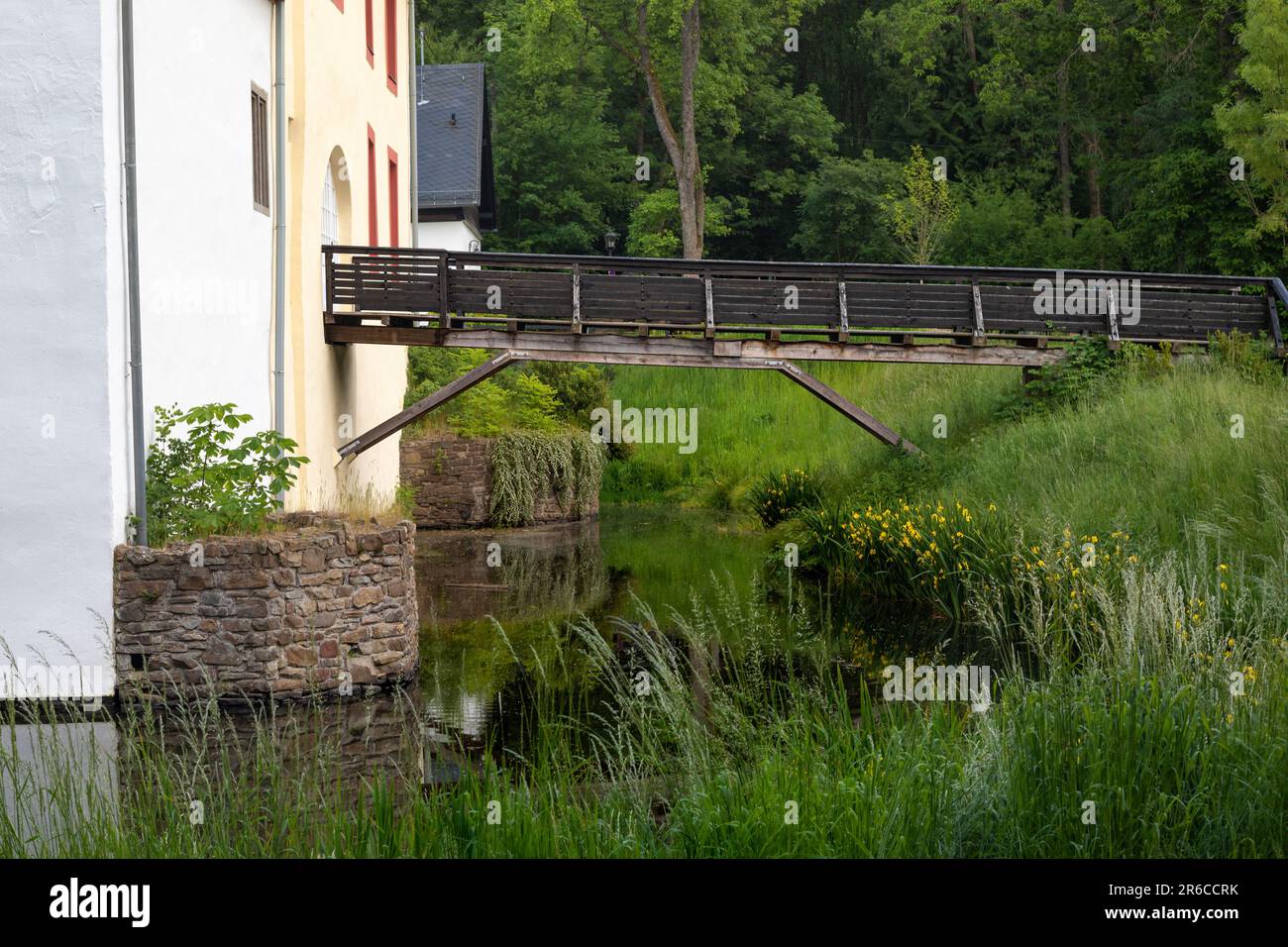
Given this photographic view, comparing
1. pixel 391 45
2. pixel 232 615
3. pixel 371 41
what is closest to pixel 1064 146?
pixel 391 45

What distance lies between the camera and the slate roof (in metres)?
33.3

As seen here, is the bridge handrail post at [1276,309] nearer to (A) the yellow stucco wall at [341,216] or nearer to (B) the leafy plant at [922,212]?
(A) the yellow stucco wall at [341,216]

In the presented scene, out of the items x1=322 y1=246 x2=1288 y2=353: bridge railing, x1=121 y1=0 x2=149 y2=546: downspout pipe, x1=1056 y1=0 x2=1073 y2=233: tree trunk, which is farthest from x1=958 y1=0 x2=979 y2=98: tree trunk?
x1=121 y1=0 x2=149 y2=546: downspout pipe

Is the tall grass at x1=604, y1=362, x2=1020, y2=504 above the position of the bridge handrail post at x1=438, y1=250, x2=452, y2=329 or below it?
below

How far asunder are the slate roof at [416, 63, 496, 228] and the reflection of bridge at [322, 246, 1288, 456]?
13.5 meters

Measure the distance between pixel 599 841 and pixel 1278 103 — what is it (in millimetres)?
28467

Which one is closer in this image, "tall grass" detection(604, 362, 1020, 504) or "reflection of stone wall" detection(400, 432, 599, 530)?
"reflection of stone wall" detection(400, 432, 599, 530)

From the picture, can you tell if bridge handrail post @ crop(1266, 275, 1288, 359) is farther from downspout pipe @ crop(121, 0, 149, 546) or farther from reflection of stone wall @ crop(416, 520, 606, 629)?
downspout pipe @ crop(121, 0, 149, 546)

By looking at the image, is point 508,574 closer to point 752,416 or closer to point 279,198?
point 279,198

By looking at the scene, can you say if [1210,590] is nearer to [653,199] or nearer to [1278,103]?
[1278,103]

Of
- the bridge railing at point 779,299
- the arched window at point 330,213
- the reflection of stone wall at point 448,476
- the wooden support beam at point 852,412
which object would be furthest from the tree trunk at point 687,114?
the arched window at point 330,213

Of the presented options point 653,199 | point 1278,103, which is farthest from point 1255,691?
point 653,199

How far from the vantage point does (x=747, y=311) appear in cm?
1973

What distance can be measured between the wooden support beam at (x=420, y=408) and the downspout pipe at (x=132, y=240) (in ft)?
26.6
